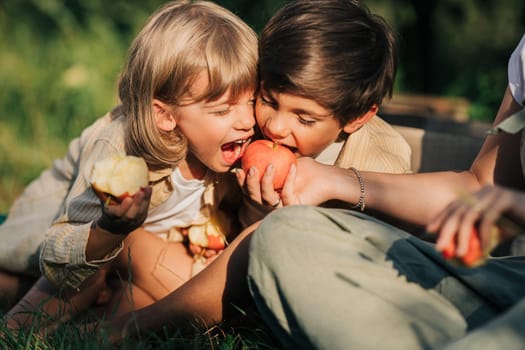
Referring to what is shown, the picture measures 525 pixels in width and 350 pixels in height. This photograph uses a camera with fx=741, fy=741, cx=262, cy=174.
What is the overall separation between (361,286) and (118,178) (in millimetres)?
776

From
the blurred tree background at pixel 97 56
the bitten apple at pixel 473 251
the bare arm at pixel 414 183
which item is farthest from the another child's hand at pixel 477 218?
the blurred tree background at pixel 97 56

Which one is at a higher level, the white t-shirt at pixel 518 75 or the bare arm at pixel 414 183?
the white t-shirt at pixel 518 75

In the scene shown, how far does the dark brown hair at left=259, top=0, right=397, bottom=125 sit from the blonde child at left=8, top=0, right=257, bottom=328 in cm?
11

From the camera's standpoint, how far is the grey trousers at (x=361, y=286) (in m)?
1.62

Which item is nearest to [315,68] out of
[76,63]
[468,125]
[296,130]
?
[296,130]

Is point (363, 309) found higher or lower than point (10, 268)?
higher

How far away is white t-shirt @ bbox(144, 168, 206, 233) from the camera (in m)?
2.64

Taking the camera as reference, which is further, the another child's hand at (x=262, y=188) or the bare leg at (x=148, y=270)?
the bare leg at (x=148, y=270)

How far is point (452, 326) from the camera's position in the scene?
164 centimetres

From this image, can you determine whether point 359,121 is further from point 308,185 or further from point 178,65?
point 178,65

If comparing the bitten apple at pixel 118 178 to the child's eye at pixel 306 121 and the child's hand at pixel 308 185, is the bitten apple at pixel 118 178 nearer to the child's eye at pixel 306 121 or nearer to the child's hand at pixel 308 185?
the child's hand at pixel 308 185

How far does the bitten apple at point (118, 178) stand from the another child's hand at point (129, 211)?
2 cm

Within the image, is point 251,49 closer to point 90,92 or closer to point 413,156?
point 413,156

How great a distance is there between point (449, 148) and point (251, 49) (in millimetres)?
1181
